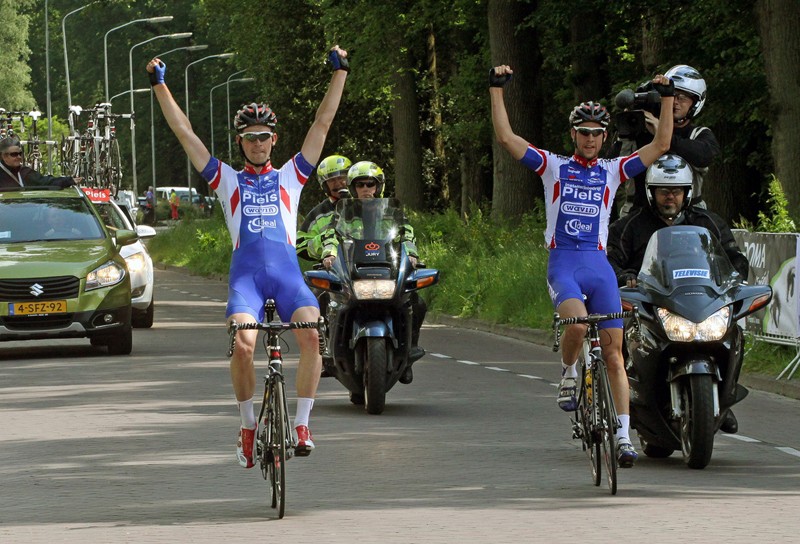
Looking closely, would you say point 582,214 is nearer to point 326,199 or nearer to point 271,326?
point 271,326

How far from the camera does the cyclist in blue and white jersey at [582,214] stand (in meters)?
9.99

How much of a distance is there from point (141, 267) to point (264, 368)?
4.74 m

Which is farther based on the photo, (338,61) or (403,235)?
(403,235)

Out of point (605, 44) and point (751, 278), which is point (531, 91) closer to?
point (605, 44)

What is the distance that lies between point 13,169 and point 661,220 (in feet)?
40.6

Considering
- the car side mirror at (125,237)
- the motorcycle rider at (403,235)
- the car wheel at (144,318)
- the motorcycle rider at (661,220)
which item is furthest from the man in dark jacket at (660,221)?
the car wheel at (144,318)

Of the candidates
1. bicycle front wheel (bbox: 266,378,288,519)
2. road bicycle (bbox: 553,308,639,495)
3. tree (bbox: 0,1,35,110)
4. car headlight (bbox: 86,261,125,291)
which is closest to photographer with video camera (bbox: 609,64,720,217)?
road bicycle (bbox: 553,308,639,495)

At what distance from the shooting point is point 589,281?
33.0ft

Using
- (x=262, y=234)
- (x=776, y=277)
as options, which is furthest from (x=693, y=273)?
(x=776, y=277)

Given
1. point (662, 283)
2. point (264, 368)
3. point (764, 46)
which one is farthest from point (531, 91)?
point (662, 283)

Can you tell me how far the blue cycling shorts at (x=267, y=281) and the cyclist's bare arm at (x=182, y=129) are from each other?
534 millimetres

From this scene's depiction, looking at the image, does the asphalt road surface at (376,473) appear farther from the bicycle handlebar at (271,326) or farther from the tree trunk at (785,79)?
the tree trunk at (785,79)

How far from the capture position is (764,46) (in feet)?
74.7

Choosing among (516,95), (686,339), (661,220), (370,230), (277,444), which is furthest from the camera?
(516,95)
